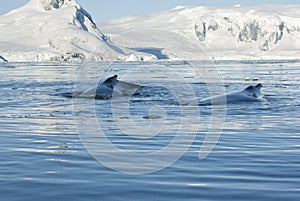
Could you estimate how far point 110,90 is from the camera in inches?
859

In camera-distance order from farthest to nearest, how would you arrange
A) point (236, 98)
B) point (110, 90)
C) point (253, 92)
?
point (110, 90), point (253, 92), point (236, 98)

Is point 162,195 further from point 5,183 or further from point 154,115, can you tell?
point 154,115

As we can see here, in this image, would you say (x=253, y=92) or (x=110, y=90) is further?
(x=110, y=90)

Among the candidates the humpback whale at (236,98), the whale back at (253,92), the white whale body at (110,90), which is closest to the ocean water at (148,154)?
→ the humpback whale at (236,98)

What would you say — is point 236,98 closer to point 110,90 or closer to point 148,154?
point 110,90

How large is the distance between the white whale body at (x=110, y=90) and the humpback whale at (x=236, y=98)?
14.4ft

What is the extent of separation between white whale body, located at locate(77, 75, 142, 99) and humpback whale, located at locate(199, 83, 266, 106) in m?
4.40

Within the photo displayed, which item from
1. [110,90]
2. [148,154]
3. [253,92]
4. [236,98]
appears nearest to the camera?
[148,154]

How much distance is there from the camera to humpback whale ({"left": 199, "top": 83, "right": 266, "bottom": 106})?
17812mm

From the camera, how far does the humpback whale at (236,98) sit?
17812 mm

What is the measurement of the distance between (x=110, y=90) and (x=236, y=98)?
559 centimetres

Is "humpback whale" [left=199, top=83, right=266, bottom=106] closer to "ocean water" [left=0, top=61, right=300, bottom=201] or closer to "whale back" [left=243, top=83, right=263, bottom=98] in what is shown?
"whale back" [left=243, top=83, right=263, bottom=98]

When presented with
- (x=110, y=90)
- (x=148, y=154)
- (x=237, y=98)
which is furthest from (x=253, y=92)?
(x=148, y=154)

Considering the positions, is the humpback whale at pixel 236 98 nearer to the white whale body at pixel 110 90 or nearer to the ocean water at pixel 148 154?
the ocean water at pixel 148 154
